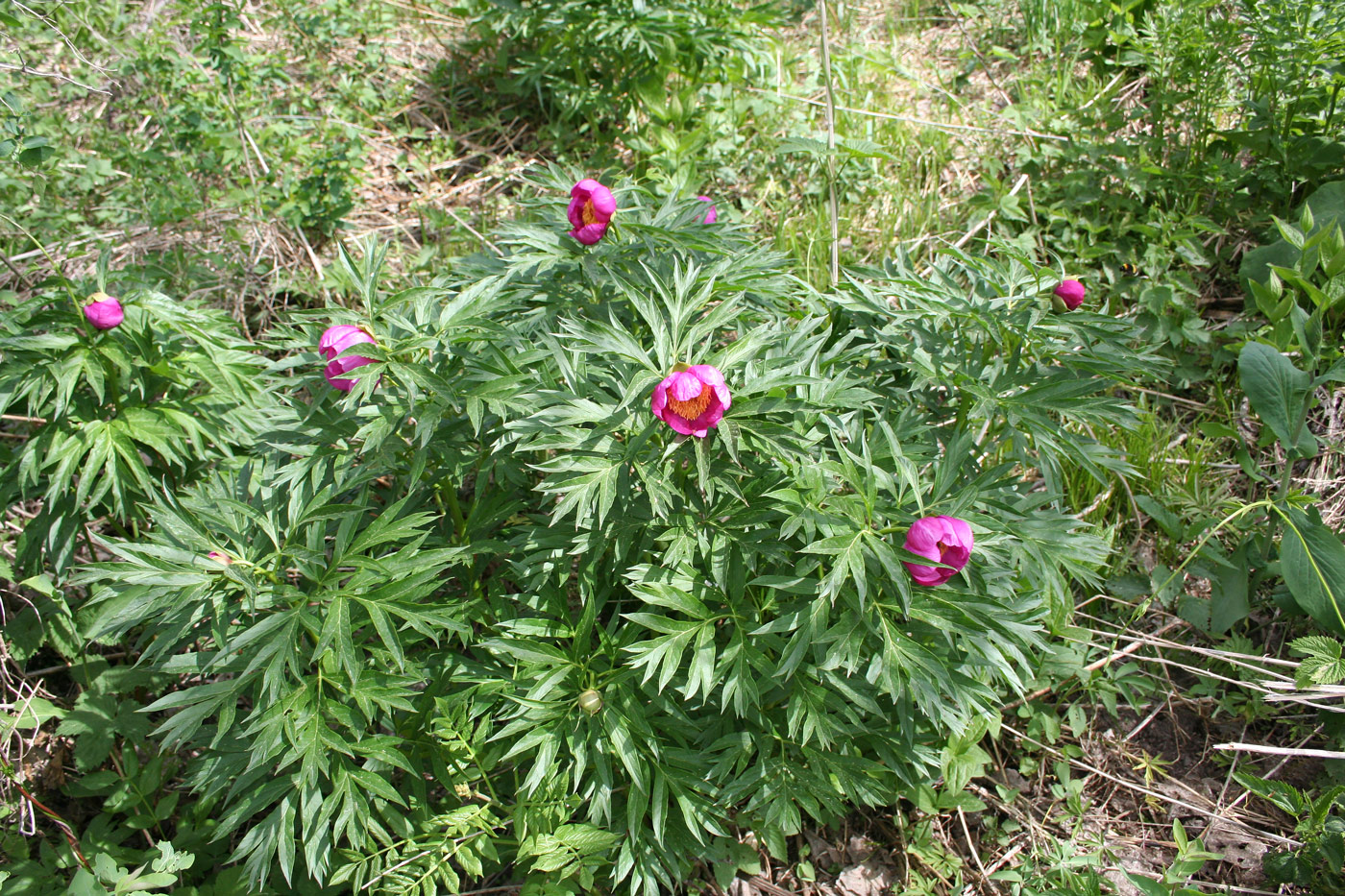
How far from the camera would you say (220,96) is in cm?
388

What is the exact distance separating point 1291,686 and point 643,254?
6.65 feet

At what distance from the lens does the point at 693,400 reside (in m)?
1.63

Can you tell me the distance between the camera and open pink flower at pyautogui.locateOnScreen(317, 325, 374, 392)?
6.05 ft

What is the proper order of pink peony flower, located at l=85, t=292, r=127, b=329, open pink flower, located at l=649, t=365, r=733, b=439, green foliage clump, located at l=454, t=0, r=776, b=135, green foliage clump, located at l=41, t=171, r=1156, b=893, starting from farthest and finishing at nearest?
1. green foliage clump, located at l=454, t=0, r=776, b=135
2. pink peony flower, located at l=85, t=292, r=127, b=329
3. green foliage clump, located at l=41, t=171, r=1156, b=893
4. open pink flower, located at l=649, t=365, r=733, b=439

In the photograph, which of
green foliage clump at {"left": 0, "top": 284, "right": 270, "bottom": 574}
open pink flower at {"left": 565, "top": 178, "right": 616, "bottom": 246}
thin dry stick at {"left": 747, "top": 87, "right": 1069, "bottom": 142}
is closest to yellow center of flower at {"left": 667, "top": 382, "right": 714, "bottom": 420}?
open pink flower at {"left": 565, "top": 178, "right": 616, "bottom": 246}

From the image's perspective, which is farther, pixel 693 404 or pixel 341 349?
pixel 341 349

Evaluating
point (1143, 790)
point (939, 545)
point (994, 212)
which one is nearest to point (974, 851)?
point (1143, 790)

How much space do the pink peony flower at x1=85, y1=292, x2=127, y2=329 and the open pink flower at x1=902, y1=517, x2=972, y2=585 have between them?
1.99 metres

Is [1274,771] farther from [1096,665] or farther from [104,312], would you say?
[104,312]

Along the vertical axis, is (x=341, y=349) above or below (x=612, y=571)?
above

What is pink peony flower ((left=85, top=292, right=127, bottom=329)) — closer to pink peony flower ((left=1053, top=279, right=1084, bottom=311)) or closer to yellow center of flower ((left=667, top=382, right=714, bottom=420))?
yellow center of flower ((left=667, top=382, right=714, bottom=420))

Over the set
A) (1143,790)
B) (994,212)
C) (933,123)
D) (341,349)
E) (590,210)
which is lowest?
(1143,790)

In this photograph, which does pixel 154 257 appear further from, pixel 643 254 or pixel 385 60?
pixel 643 254

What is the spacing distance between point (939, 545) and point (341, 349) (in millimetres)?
1254
